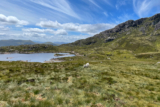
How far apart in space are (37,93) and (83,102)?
213 inches

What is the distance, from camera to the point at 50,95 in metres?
9.26

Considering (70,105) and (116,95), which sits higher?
(70,105)

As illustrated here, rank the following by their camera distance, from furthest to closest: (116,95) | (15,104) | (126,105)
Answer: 1. (116,95)
2. (126,105)
3. (15,104)

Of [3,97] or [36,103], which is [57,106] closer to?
[36,103]

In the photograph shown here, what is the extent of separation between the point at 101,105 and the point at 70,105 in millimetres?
3163

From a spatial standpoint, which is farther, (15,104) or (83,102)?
(83,102)

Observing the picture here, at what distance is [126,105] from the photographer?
29.9ft

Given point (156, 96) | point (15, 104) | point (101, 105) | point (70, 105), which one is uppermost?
point (15, 104)

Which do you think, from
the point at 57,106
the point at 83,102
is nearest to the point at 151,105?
the point at 83,102

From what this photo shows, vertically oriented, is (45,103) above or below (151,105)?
above

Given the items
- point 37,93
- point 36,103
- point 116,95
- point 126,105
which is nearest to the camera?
point 36,103

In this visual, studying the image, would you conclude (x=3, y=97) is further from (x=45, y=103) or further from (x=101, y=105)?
(x=101, y=105)

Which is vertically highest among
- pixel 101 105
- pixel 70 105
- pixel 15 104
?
pixel 15 104

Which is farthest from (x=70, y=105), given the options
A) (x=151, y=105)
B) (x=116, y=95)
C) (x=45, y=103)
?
(x=151, y=105)
